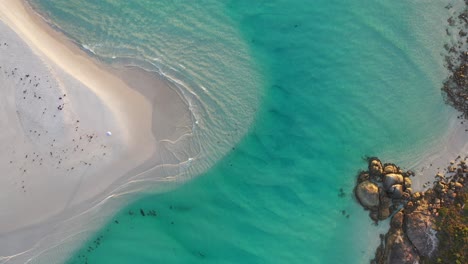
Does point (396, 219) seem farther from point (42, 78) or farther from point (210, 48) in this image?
point (42, 78)

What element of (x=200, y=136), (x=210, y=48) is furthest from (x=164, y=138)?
(x=210, y=48)

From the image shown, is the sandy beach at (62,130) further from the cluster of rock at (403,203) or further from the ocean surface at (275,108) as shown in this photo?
the cluster of rock at (403,203)

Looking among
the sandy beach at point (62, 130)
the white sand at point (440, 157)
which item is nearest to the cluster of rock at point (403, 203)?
the white sand at point (440, 157)

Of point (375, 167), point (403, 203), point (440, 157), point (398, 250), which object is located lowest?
point (398, 250)

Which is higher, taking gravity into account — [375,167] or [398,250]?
[375,167]

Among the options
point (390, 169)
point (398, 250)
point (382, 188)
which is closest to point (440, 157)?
point (390, 169)

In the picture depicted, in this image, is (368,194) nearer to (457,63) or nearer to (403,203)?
(403,203)
